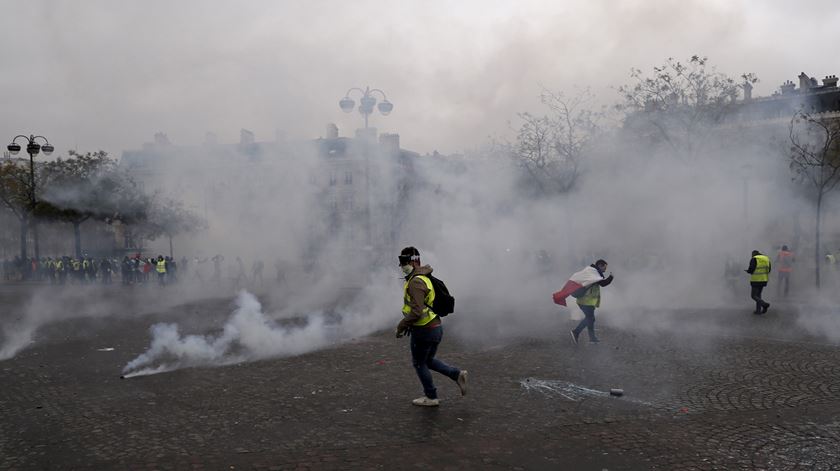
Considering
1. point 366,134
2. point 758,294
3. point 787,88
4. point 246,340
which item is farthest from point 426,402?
point 787,88

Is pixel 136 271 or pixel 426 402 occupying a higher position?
pixel 426 402

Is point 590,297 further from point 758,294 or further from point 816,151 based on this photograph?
point 816,151

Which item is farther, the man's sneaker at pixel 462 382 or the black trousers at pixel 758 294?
the black trousers at pixel 758 294

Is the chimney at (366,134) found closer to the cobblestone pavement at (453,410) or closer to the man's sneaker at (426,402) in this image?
the cobblestone pavement at (453,410)

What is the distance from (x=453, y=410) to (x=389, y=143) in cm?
1316

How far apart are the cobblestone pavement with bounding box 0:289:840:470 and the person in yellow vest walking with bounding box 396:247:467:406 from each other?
0.28 meters

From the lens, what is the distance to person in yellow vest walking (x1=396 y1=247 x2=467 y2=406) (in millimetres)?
6355

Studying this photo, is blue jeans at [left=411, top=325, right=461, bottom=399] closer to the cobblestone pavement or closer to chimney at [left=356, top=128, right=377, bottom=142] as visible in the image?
the cobblestone pavement

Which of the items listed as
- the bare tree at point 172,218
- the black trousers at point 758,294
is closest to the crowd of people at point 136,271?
the bare tree at point 172,218

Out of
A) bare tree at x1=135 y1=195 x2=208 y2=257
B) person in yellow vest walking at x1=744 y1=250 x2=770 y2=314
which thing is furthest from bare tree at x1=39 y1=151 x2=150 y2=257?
person in yellow vest walking at x1=744 y1=250 x2=770 y2=314

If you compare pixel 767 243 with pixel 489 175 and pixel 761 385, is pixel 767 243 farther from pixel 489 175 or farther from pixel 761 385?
pixel 761 385

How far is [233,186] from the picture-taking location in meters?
18.7

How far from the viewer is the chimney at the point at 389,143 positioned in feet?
60.9

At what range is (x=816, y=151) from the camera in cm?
1905
